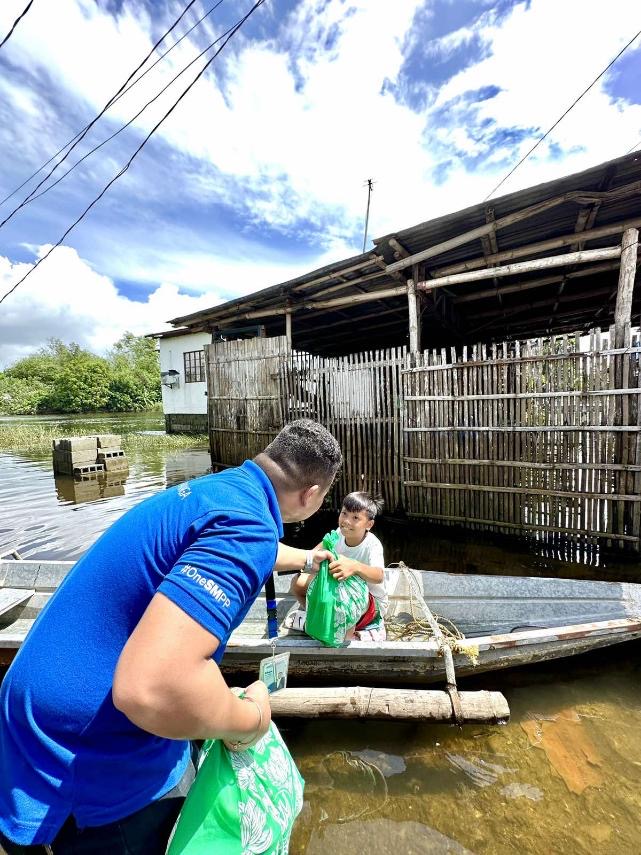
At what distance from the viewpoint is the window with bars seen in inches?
786

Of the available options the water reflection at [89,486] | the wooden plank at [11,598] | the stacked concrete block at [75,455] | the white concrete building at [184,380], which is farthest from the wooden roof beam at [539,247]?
the white concrete building at [184,380]

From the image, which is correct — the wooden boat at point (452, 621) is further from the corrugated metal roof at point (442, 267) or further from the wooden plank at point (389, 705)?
the corrugated metal roof at point (442, 267)

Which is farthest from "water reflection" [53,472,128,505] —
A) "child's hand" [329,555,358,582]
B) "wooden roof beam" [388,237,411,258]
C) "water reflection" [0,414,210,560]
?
"child's hand" [329,555,358,582]

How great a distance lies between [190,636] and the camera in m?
0.98

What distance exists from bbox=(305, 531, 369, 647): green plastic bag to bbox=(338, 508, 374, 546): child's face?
46 cm

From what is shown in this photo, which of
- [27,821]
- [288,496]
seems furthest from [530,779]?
[27,821]

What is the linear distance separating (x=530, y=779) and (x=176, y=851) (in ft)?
8.84

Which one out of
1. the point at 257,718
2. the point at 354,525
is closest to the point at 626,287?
the point at 354,525

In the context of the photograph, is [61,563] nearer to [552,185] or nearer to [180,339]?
[552,185]

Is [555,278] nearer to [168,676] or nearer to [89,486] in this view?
[168,676]

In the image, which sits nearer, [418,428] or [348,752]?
[348,752]

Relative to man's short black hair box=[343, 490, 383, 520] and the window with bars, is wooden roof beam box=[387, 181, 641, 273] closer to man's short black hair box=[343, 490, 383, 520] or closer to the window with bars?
man's short black hair box=[343, 490, 383, 520]

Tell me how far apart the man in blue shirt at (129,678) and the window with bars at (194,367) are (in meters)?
19.6

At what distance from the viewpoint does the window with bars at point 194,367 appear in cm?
1998
